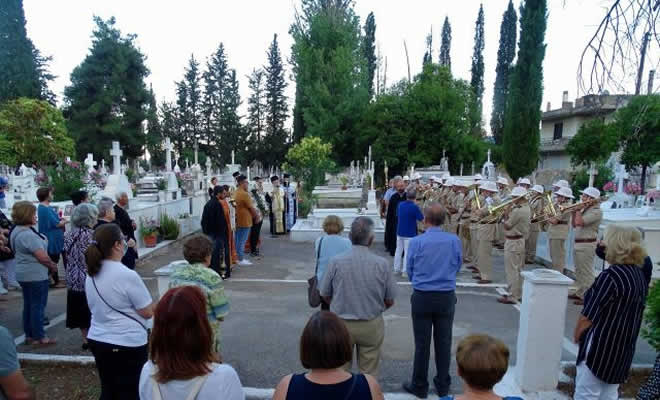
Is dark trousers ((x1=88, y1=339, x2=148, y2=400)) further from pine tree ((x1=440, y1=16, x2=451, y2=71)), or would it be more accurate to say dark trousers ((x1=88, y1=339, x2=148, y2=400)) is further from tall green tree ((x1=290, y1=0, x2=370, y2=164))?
pine tree ((x1=440, y1=16, x2=451, y2=71))

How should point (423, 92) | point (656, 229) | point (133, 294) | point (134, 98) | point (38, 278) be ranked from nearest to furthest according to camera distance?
1. point (133, 294)
2. point (38, 278)
3. point (656, 229)
4. point (423, 92)
5. point (134, 98)

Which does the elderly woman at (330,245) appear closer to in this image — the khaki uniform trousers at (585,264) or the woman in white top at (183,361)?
the woman in white top at (183,361)

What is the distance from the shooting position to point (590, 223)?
6789 mm

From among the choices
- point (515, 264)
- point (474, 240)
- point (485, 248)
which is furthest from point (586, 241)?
point (474, 240)

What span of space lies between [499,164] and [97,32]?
39.9m

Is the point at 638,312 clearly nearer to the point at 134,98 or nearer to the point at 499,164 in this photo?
the point at 499,164

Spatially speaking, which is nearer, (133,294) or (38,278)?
(133,294)

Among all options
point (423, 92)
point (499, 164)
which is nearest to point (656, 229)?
point (423, 92)

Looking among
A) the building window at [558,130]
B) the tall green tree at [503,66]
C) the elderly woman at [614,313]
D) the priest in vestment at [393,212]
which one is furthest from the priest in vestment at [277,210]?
the tall green tree at [503,66]

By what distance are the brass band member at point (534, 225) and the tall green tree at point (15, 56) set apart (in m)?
43.2

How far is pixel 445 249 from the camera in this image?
377cm

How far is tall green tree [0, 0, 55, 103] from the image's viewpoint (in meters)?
36.7

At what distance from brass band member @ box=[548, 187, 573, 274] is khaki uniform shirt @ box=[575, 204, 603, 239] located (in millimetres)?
812

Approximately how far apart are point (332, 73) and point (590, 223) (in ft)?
97.9
